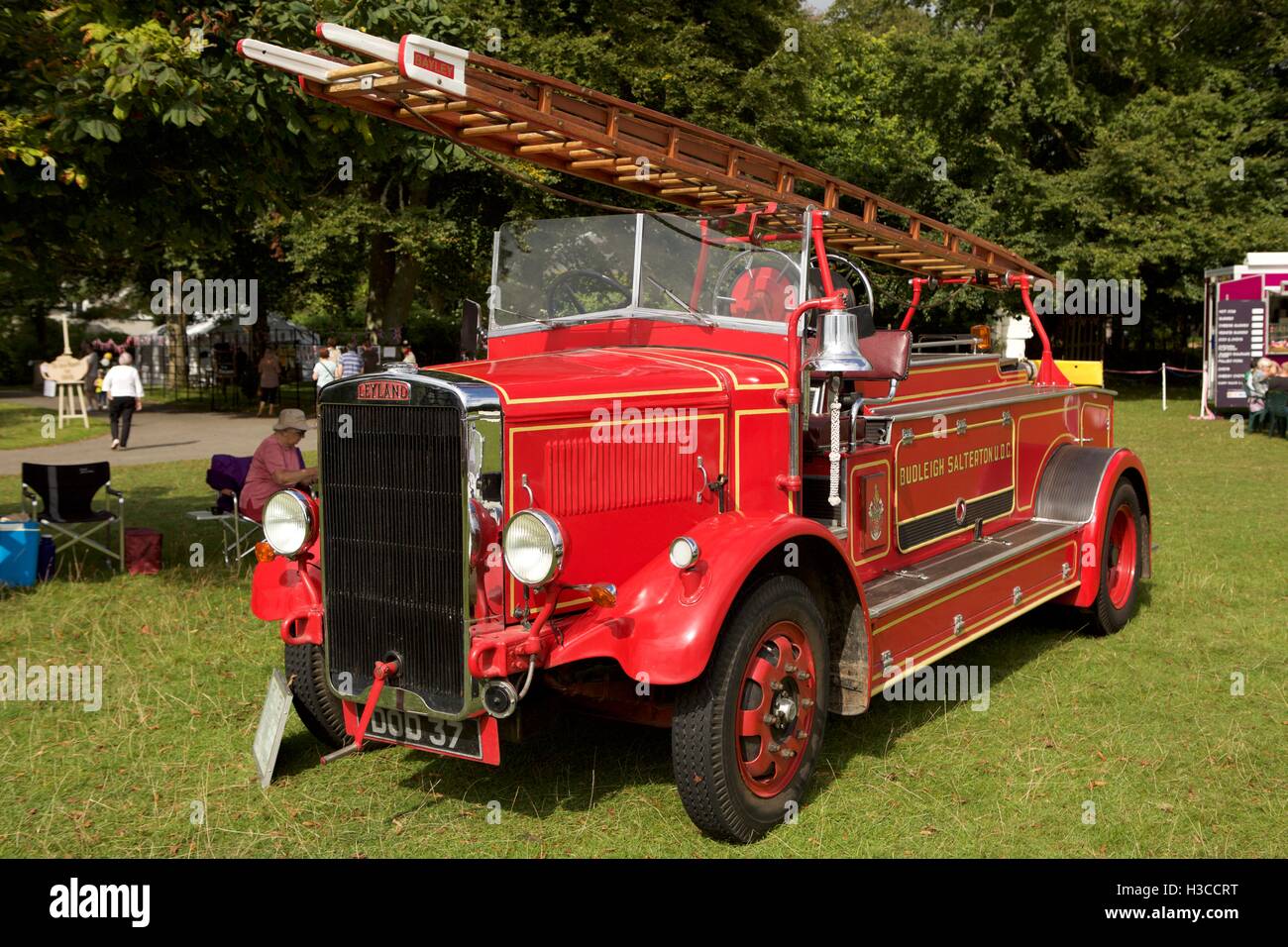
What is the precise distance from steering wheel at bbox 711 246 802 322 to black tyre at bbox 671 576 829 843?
1562 millimetres

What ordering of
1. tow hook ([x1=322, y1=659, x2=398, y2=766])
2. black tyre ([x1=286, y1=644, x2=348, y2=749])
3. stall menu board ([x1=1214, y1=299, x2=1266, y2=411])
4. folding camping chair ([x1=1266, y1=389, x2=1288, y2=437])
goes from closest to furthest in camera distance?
tow hook ([x1=322, y1=659, x2=398, y2=766]), black tyre ([x1=286, y1=644, x2=348, y2=749]), folding camping chair ([x1=1266, y1=389, x2=1288, y2=437]), stall menu board ([x1=1214, y1=299, x2=1266, y2=411])

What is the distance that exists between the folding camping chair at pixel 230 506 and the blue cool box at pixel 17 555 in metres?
1.35

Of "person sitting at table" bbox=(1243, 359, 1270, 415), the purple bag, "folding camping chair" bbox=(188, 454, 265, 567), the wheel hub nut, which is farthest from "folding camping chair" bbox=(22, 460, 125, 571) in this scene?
"person sitting at table" bbox=(1243, 359, 1270, 415)

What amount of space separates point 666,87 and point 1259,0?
1664 centimetres

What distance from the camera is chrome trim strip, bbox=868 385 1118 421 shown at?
20.1ft

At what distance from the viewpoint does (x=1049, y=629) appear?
803 centimetres

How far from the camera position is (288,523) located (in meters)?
4.97

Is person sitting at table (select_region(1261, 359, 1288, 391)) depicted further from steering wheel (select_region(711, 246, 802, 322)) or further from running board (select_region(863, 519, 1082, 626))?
steering wheel (select_region(711, 246, 802, 322))

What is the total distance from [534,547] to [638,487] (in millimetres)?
784

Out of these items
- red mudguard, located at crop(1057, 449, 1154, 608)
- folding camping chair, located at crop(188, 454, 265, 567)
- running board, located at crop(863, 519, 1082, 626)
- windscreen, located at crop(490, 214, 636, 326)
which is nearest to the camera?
running board, located at crop(863, 519, 1082, 626)

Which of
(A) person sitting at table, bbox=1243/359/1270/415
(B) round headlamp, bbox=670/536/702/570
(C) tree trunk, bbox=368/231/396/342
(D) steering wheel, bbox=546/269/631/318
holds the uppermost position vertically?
(C) tree trunk, bbox=368/231/396/342

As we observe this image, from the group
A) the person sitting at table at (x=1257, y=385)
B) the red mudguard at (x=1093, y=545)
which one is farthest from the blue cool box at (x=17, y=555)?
the person sitting at table at (x=1257, y=385)

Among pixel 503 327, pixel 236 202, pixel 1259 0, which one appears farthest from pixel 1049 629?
pixel 1259 0

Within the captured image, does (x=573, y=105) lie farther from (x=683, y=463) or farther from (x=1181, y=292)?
(x=1181, y=292)
